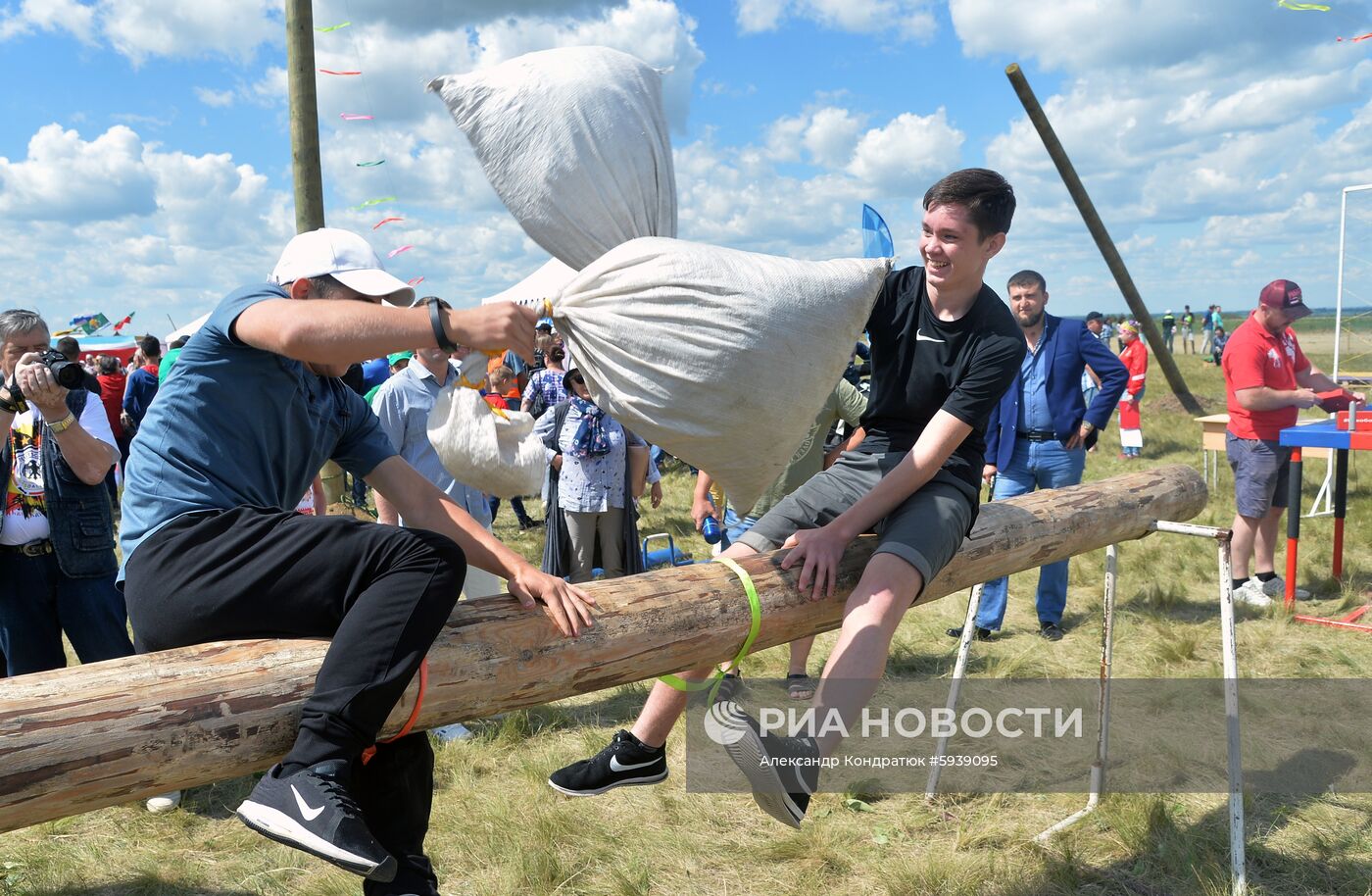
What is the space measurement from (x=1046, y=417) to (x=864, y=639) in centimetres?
359

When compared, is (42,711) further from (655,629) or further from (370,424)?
(655,629)

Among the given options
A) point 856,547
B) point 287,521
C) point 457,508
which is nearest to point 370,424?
point 457,508

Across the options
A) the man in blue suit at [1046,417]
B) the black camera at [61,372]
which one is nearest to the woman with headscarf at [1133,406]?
the man in blue suit at [1046,417]

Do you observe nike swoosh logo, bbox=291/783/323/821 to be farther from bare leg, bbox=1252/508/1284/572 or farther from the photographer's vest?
bare leg, bbox=1252/508/1284/572

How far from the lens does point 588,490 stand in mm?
5703

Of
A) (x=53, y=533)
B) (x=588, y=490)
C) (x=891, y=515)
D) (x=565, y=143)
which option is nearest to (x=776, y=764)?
(x=891, y=515)

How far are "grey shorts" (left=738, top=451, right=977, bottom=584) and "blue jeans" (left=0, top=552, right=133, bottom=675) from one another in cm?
270

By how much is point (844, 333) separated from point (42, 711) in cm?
178

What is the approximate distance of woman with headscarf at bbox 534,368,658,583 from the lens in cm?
571

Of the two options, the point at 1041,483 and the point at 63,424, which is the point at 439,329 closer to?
the point at 63,424

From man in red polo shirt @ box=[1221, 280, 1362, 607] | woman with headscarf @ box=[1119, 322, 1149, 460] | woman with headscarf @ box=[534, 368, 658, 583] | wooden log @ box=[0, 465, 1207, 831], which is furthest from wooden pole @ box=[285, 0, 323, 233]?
woman with headscarf @ box=[1119, 322, 1149, 460]

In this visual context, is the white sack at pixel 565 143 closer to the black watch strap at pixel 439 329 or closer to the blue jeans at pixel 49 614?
the black watch strap at pixel 439 329

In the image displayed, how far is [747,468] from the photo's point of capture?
224 cm

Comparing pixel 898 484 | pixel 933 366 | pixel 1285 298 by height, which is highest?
pixel 1285 298
